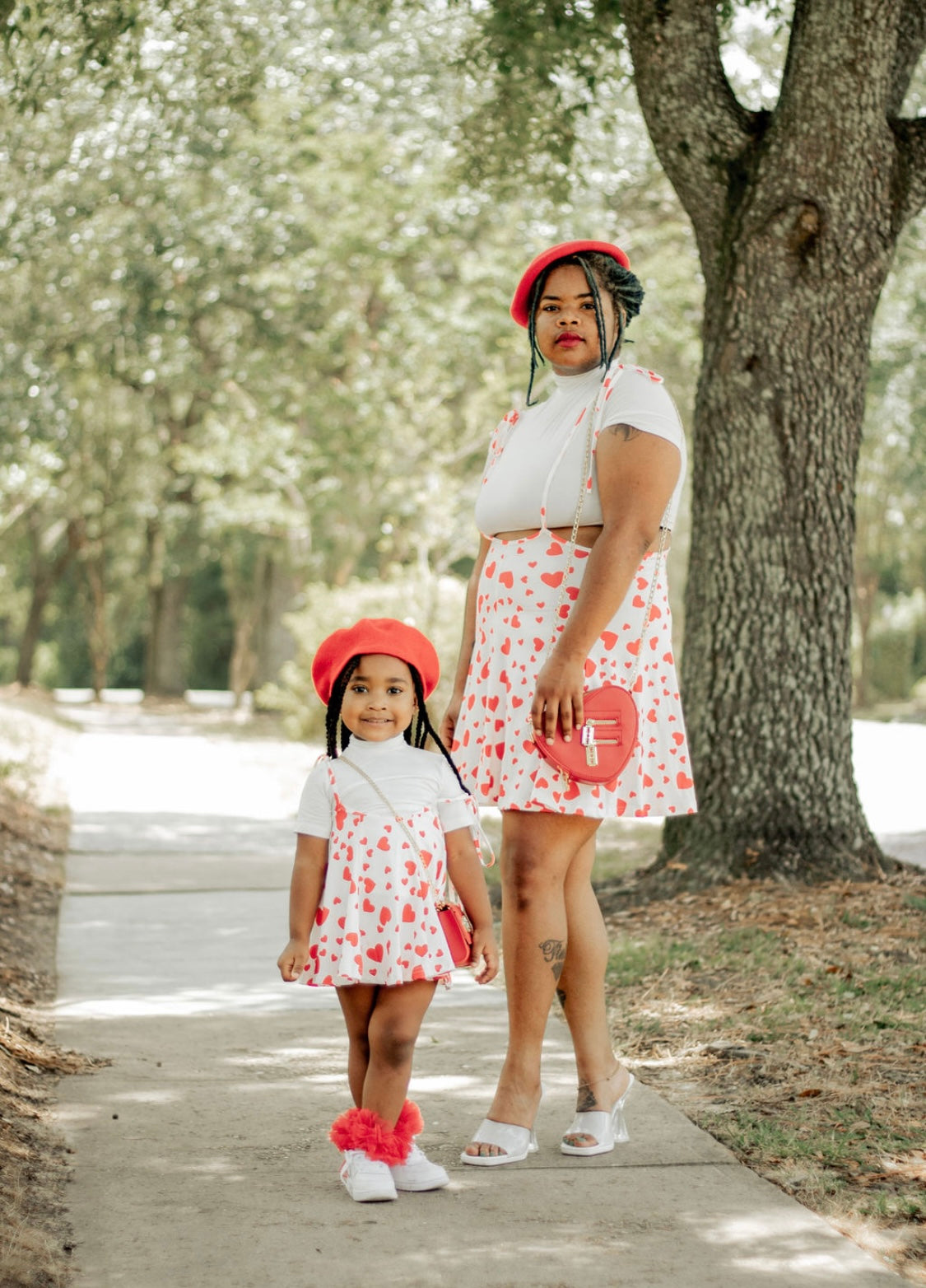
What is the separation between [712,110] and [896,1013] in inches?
153

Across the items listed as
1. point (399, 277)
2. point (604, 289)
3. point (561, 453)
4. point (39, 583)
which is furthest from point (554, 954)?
point (39, 583)

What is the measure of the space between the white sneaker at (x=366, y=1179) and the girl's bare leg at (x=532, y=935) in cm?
33

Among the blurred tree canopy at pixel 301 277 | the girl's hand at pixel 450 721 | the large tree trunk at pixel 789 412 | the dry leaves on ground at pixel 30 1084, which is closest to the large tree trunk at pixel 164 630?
the blurred tree canopy at pixel 301 277

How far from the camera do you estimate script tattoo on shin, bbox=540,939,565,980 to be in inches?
134

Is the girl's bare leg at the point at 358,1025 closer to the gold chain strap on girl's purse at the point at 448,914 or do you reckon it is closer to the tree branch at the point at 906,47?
the gold chain strap on girl's purse at the point at 448,914

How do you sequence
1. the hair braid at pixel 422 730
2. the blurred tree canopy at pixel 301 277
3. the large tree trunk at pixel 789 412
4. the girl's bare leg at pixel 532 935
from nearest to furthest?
the hair braid at pixel 422 730
the girl's bare leg at pixel 532 935
the large tree trunk at pixel 789 412
the blurred tree canopy at pixel 301 277

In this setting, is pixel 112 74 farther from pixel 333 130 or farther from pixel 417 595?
pixel 333 130

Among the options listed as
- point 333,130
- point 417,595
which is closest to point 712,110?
point 417,595

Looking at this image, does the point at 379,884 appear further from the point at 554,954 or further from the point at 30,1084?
the point at 30,1084

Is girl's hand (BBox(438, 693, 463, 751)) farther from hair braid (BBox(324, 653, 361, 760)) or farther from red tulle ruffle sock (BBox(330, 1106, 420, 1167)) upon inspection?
red tulle ruffle sock (BBox(330, 1106, 420, 1167))

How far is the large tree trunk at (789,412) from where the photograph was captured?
20.6ft

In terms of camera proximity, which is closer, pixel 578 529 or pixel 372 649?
pixel 372 649

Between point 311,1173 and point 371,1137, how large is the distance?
287 millimetres

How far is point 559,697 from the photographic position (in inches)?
127
